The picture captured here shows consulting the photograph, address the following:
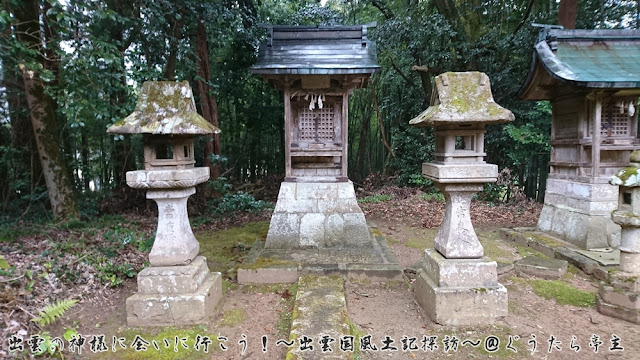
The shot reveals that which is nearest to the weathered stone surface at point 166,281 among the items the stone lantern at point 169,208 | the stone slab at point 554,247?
the stone lantern at point 169,208

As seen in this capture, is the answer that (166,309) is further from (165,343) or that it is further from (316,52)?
(316,52)

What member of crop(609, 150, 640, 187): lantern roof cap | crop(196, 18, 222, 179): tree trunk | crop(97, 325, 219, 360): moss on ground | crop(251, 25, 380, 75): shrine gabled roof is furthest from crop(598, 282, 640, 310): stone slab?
crop(196, 18, 222, 179): tree trunk

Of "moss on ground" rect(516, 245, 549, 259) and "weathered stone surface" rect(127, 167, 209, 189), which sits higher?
"weathered stone surface" rect(127, 167, 209, 189)

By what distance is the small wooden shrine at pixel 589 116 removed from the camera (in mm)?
5723

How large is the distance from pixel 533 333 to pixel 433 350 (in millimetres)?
1226

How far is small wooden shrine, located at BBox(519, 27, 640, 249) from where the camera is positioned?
18.8 ft

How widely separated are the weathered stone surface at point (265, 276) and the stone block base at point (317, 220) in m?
0.97

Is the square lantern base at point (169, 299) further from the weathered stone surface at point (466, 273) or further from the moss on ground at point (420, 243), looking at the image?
the moss on ground at point (420, 243)

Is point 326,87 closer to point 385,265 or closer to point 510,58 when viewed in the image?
point 385,265

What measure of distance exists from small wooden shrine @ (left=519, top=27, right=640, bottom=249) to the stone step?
4.92 m

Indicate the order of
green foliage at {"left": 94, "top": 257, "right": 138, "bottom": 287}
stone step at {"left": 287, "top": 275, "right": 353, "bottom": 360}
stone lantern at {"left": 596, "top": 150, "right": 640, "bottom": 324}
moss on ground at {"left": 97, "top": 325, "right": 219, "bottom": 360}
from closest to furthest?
stone step at {"left": 287, "top": 275, "right": 353, "bottom": 360} → moss on ground at {"left": 97, "top": 325, "right": 219, "bottom": 360} → stone lantern at {"left": 596, "top": 150, "right": 640, "bottom": 324} → green foliage at {"left": 94, "top": 257, "right": 138, "bottom": 287}

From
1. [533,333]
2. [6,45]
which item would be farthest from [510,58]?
[6,45]

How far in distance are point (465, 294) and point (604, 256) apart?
356cm

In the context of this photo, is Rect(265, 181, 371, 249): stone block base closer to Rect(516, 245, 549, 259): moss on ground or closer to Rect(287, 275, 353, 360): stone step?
Rect(287, 275, 353, 360): stone step
